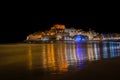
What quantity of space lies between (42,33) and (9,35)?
20.8 metres

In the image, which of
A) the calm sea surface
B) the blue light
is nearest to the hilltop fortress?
the blue light

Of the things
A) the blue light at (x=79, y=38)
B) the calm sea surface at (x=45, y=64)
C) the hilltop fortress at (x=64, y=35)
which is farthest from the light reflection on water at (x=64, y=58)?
the blue light at (x=79, y=38)

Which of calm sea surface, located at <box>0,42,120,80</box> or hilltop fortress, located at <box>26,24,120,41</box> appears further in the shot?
hilltop fortress, located at <box>26,24,120,41</box>

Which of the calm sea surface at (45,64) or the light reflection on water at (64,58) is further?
the light reflection on water at (64,58)

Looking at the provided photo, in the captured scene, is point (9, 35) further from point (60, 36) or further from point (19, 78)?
point (19, 78)

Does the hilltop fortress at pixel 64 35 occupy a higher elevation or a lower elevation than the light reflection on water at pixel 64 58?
higher

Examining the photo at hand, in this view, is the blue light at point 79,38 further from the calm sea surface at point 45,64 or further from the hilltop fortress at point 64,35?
the calm sea surface at point 45,64

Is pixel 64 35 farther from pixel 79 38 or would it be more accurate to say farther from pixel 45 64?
pixel 45 64

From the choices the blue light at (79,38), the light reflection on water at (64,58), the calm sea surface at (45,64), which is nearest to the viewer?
the calm sea surface at (45,64)

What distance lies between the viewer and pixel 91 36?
194 metres

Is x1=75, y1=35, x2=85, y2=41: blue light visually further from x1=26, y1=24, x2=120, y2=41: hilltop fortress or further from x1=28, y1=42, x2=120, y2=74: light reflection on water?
x1=28, y1=42, x2=120, y2=74: light reflection on water

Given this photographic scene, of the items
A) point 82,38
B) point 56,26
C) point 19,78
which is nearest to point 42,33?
point 56,26

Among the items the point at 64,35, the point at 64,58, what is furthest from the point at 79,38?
the point at 64,58

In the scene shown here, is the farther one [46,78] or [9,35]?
[9,35]
